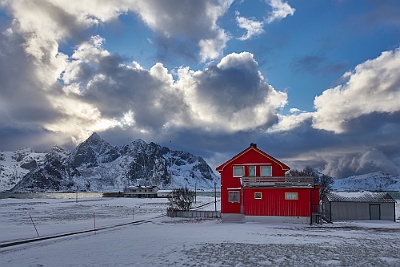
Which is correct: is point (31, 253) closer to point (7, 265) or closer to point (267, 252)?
point (7, 265)

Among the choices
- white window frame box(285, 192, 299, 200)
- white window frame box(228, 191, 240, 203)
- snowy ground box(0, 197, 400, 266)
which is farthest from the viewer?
white window frame box(228, 191, 240, 203)

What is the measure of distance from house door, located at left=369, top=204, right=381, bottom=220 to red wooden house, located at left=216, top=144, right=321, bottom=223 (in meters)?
7.72

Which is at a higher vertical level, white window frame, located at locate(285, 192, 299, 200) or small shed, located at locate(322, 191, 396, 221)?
white window frame, located at locate(285, 192, 299, 200)

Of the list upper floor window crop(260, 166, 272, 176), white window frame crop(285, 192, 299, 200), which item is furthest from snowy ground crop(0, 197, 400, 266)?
upper floor window crop(260, 166, 272, 176)

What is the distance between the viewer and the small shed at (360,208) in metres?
48.3

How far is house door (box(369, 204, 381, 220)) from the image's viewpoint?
48.5 metres

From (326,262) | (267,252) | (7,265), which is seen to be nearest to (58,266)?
(7,265)

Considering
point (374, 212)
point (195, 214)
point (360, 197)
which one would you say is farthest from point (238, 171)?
point (374, 212)

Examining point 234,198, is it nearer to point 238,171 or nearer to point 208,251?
point 238,171

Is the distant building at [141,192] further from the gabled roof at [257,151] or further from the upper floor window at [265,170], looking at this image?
the upper floor window at [265,170]

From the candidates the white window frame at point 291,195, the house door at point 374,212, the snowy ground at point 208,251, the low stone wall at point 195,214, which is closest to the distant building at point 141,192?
the low stone wall at point 195,214

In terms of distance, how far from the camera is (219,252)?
21.6m

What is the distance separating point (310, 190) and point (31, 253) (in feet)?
100

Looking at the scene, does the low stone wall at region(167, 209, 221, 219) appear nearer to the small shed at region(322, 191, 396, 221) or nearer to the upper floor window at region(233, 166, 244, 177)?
the upper floor window at region(233, 166, 244, 177)
